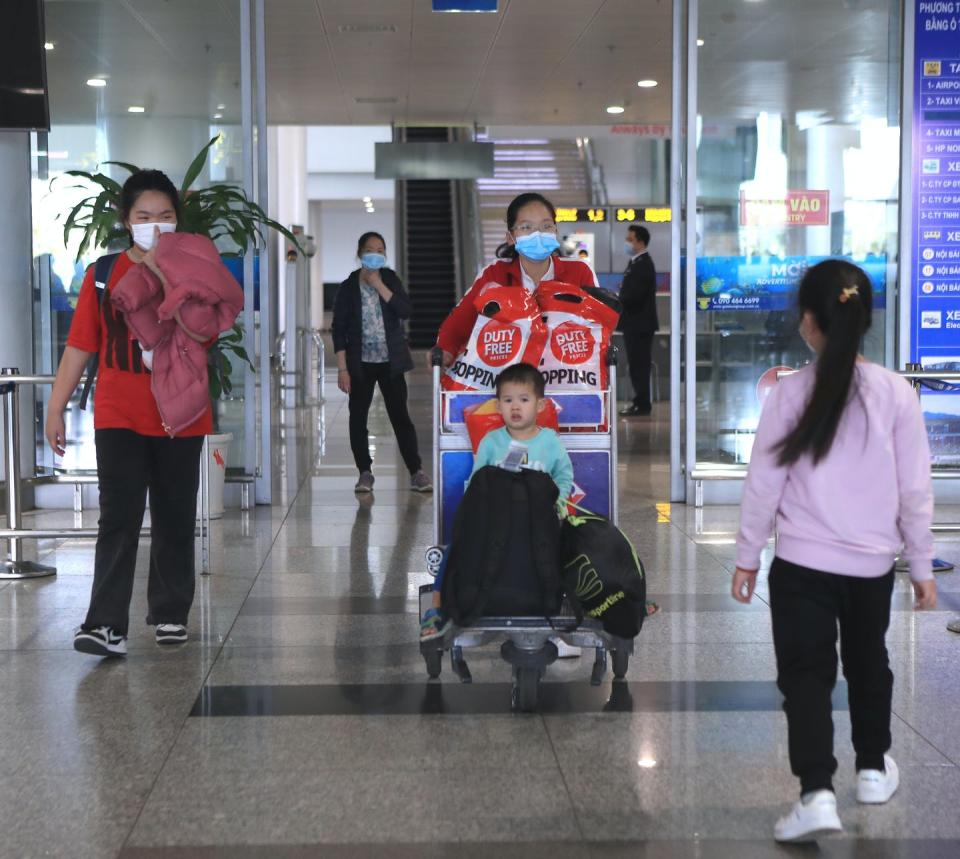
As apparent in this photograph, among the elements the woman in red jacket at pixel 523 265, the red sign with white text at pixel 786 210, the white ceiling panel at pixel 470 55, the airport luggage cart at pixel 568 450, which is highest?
the white ceiling panel at pixel 470 55

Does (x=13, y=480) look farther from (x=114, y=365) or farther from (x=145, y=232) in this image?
(x=145, y=232)

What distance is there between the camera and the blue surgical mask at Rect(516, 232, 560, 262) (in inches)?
→ 184

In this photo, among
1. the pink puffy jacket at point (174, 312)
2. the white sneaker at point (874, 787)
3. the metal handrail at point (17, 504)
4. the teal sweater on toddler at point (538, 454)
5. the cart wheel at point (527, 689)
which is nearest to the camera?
the white sneaker at point (874, 787)

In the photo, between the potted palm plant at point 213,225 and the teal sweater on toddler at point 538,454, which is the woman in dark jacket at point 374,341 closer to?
the potted palm plant at point 213,225

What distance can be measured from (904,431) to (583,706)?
4.80 feet

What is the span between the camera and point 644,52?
11.6 m

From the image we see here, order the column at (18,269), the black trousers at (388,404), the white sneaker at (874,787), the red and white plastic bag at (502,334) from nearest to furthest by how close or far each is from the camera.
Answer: the white sneaker at (874,787), the red and white plastic bag at (502,334), the column at (18,269), the black trousers at (388,404)

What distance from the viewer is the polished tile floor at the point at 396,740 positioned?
126 inches

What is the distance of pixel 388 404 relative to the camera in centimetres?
901

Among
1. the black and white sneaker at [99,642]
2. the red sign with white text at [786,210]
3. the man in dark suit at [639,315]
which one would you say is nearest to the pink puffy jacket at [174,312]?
the black and white sneaker at [99,642]

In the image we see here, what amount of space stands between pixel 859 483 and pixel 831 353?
30 cm

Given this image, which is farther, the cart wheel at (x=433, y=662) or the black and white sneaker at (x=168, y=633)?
the black and white sneaker at (x=168, y=633)

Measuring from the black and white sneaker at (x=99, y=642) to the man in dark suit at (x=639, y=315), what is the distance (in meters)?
10.3

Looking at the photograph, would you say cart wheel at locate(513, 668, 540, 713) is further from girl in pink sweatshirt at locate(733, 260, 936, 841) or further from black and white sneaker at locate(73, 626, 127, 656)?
black and white sneaker at locate(73, 626, 127, 656)
